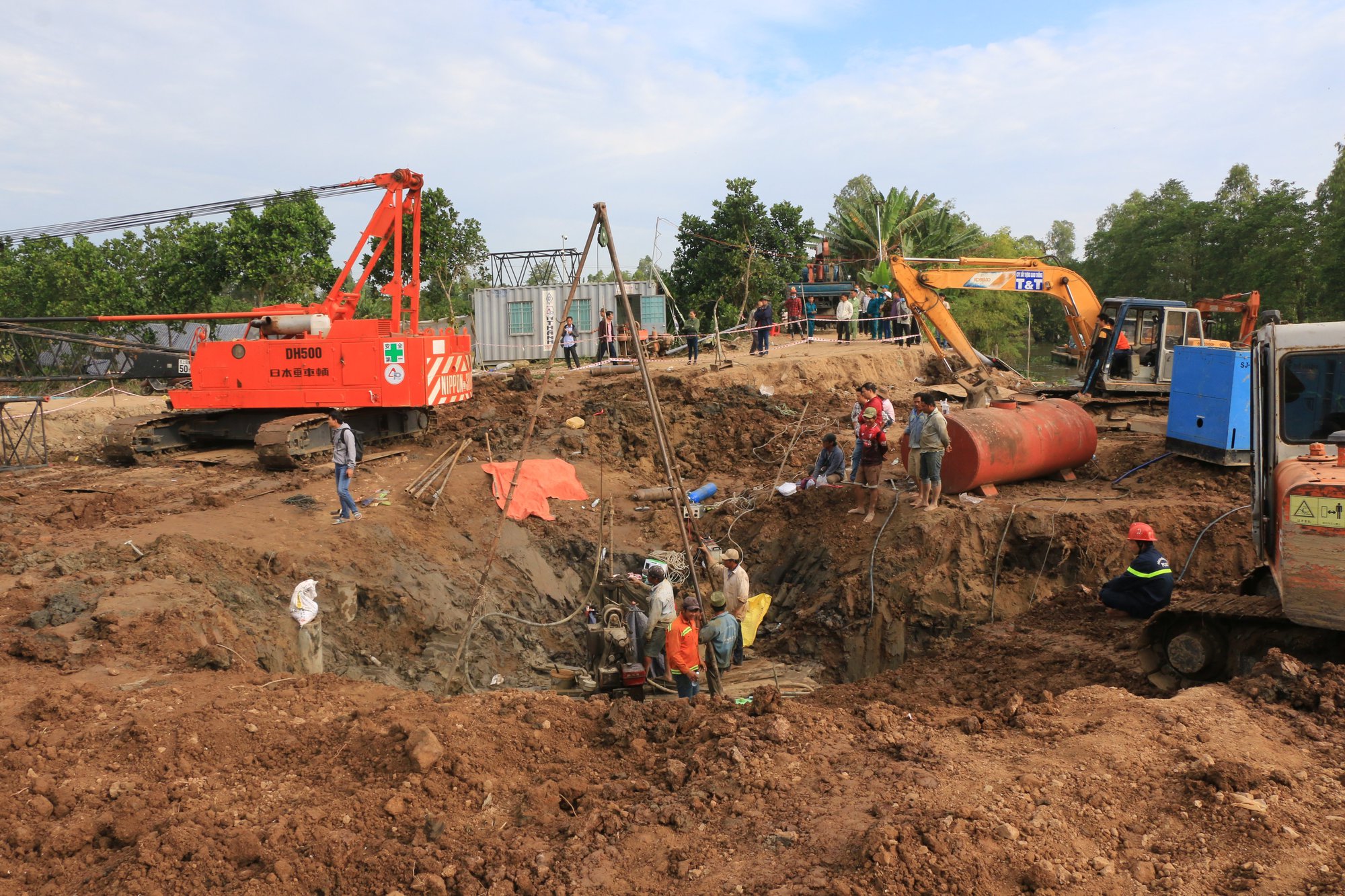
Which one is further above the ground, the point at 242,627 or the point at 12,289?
the point at 12,289

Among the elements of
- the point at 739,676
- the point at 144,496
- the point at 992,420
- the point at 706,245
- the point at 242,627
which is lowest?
the point at 739,676

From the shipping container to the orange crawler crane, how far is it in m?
12.3

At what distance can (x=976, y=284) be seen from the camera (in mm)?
15336

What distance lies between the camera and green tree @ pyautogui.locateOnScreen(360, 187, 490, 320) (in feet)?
92.0

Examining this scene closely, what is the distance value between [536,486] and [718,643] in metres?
6.02

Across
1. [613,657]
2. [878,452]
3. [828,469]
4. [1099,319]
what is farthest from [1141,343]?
[613,657]

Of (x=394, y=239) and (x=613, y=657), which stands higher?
(x=394, y=239)

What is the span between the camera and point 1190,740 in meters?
5.27

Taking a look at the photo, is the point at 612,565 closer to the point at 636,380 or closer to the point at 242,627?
the point at 242,627

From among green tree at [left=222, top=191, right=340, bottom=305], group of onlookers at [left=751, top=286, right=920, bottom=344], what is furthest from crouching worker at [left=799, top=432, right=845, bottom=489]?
green tree at [left=222, top=191, right=340, bottom=305]

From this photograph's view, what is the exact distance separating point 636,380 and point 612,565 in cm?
660

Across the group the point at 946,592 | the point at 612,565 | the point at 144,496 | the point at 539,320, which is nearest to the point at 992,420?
the point at 946,592

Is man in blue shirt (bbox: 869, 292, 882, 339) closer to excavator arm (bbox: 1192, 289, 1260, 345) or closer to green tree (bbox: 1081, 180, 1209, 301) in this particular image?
excavator arm (bbox: 1192, 289, 1260, 345)

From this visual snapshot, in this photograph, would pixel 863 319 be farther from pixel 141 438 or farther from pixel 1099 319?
pixel 141 438
